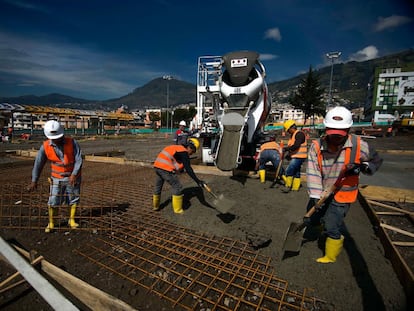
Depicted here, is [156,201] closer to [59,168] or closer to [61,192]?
[61,192]

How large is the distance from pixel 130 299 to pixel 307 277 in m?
1.72

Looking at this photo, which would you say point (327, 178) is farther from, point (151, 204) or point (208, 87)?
point (208, 87)

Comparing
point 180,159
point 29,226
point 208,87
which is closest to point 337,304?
point 180,159

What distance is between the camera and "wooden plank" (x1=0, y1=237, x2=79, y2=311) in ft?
4.80

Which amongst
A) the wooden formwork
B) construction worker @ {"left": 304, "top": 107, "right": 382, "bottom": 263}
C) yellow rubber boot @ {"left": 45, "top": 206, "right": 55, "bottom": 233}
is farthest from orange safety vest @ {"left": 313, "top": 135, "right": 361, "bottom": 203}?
yellow rubber boot @ {"left": 45, "top": 206, "right": 55, "bottom": 233}

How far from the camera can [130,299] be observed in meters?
1.97

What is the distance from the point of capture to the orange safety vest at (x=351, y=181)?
2.18 metres

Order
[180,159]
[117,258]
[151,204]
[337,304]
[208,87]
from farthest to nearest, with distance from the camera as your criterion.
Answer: [208,87] < [151,204] < [180,159] < [117,258] < [337,304]

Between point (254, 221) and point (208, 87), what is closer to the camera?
point (254, 221)

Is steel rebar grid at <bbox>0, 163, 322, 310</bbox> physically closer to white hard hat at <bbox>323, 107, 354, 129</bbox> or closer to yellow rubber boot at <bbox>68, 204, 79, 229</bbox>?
yellow rubber boot at <bbox>68, 204, 79, 229</bbox>

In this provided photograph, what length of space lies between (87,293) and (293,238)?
6.85ft

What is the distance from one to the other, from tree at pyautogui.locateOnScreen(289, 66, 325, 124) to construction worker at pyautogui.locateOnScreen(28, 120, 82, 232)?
27.4 m

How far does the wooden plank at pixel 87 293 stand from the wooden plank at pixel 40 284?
27 centimetres

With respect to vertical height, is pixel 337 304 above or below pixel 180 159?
below
